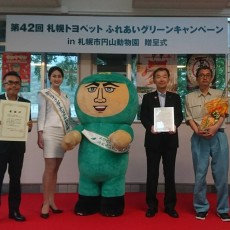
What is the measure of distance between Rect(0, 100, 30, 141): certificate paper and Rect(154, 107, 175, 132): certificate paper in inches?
51.1

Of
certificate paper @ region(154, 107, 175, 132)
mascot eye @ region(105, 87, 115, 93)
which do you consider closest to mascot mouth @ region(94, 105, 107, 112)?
mascot eye @ region(105, 87, 115, 93)

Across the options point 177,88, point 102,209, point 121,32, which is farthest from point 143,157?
point 121,32

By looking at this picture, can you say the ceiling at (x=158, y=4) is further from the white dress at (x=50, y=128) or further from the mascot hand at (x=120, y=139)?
the mascot hand at (x=120, y=139)

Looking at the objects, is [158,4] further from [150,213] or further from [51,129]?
[150,213]

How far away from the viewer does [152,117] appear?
10.9 feet

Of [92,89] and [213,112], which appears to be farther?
[92,89]

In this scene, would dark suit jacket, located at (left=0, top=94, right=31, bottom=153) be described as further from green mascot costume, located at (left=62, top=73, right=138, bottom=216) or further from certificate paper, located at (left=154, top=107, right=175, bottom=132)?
certificate paper, located at (left=154, top=107, right=175, bottom=132)

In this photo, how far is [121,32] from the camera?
441 centimetres

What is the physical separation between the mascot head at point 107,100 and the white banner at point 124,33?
121 cm

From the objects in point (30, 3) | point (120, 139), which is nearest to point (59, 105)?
point (120, 139)

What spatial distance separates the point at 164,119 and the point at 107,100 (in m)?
0.63

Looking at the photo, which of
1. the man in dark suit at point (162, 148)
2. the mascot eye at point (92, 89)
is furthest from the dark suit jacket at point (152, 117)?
the mascot eye at point (92, 89)

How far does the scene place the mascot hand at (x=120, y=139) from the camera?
3070 mm

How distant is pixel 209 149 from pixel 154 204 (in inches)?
33.0
